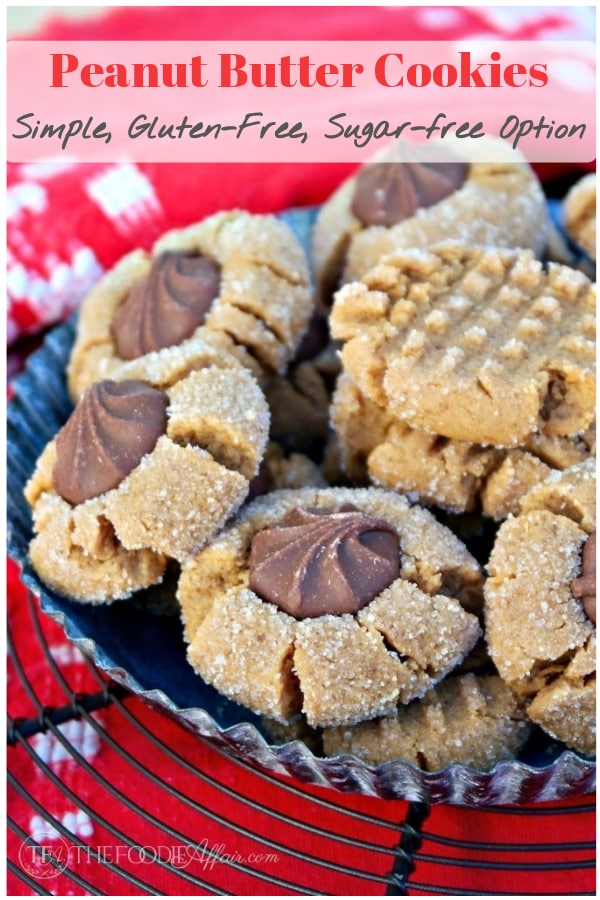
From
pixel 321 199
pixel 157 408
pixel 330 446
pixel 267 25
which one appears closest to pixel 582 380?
pixel 330 446

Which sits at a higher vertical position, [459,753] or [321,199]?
[321,199]

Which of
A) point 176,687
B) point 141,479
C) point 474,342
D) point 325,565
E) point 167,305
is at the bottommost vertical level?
point 176,687

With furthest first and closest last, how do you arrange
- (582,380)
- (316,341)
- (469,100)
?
(469,100), (316,341), (582,380)

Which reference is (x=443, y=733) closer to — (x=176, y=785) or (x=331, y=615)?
(x=331, y=615)

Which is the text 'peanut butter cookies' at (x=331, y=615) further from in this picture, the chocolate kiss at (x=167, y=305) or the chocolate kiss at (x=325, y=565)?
the chocolate kiss at (x=167, y=305)

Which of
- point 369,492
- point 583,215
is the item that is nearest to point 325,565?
point 369,492

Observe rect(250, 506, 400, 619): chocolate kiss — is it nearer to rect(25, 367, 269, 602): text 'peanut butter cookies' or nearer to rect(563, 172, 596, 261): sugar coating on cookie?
rect(25, 367, 269, 602): text 'peanut butter cookies'

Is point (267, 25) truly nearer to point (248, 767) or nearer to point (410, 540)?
point (410, 540)
